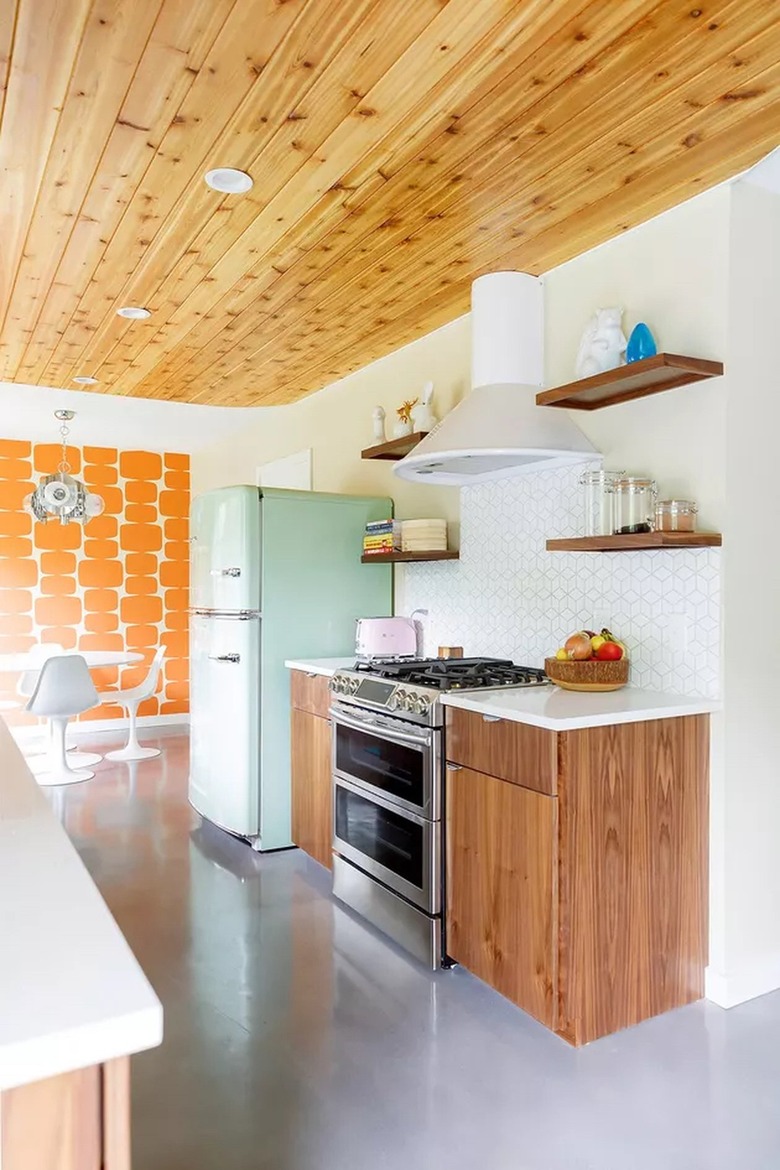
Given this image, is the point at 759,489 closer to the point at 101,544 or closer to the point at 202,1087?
the point at 202,1087

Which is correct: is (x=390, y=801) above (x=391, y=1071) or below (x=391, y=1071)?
above

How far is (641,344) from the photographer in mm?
2689

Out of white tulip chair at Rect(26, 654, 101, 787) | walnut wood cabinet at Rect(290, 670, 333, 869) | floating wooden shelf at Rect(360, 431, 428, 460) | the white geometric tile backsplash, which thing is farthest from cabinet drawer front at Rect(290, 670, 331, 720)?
white tulip chair at Rect(26, 654, 101, 787)

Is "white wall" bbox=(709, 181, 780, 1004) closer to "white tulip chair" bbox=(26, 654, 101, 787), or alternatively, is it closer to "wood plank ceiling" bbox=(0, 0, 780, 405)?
"wood plank ceiling" bbox=(0, 0, 780, 405)

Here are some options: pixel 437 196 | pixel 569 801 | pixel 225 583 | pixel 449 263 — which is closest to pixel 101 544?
pixel 225 583

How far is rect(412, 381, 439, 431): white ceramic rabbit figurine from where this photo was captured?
383 centimetres

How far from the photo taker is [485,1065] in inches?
88.7

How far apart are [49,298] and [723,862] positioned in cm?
340

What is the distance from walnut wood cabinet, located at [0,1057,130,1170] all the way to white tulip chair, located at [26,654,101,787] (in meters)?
5.09

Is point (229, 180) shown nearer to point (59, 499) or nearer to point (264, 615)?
point (264, 615)

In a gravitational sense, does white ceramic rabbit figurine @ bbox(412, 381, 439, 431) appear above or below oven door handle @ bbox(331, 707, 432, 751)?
above

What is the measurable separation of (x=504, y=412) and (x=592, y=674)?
3.26 feet

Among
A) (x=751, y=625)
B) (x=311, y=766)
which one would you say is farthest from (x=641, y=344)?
(x=311, y=766)

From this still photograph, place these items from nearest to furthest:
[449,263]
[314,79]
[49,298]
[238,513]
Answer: [314,79], [449,263], [49,298], [238,513]
